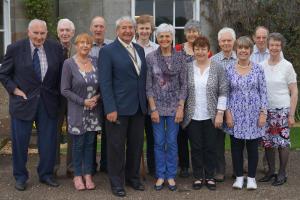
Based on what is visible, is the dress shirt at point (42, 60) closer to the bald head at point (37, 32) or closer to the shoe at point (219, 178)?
the bald head at point (37, 32)

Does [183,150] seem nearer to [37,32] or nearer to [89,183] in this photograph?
[89,183]

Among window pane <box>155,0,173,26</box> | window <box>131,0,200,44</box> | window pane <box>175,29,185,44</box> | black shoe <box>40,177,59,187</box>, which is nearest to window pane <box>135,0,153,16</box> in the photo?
window <box>131,0,200,44</box>

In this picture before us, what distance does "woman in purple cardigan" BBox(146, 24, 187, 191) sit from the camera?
18.2ft

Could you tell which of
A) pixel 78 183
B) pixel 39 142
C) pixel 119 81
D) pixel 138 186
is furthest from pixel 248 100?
pixel 39 142

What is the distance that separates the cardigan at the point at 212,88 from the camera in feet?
18.4

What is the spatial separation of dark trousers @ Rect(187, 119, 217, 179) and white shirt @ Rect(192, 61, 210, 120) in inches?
3.2

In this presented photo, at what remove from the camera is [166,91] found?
5.59 metres

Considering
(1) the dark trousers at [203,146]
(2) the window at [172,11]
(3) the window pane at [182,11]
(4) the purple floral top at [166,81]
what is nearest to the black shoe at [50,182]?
(4) the purple floral top at [166,81]

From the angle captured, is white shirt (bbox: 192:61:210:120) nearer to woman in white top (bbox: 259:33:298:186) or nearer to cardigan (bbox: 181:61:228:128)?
cardigan (bbox: 181:61:228:128)

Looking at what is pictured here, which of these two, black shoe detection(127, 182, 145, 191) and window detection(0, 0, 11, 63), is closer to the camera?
black shoe detection(127, 182, 145, 191)

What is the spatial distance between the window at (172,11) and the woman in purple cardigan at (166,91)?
5.63m

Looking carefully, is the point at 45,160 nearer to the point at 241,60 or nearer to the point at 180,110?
the point at 180,110

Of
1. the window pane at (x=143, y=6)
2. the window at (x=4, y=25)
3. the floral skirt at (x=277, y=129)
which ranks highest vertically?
the window pane at (x=143, y=6)

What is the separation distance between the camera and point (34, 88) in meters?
5.59
